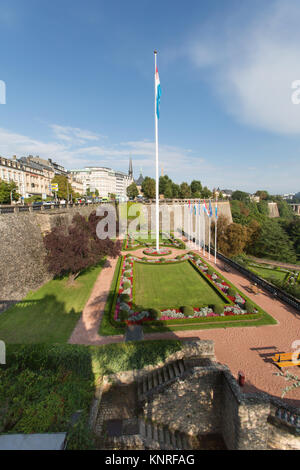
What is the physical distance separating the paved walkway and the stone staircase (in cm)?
234

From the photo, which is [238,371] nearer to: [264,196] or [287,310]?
[287,310]

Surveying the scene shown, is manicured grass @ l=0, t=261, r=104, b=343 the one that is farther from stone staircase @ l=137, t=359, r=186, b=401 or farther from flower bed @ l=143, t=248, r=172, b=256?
flower bed @ l=143, t=248, r=172, b=256

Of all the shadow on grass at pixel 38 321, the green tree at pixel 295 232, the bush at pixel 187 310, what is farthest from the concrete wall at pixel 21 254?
the green tree at pixel 295 232

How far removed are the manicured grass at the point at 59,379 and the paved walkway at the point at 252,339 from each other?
245cm

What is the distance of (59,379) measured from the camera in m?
9.73

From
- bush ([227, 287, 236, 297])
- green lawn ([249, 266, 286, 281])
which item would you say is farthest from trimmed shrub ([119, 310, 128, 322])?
green lawn ([249, 266, 286, 281])

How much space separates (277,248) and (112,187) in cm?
13519

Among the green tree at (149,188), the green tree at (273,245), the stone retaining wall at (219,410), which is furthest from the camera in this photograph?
the green tree at (149,188)

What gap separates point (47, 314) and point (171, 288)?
428 inches

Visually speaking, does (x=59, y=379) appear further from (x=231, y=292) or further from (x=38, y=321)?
(x=231, y=292)

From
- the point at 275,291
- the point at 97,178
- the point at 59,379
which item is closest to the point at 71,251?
the point at 59,379

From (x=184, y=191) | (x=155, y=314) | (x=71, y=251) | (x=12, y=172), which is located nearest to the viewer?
(x=155, y=314)

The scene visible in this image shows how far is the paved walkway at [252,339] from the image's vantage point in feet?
33.4

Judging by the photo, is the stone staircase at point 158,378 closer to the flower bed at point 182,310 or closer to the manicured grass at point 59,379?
the manicured grass at point 59,379
